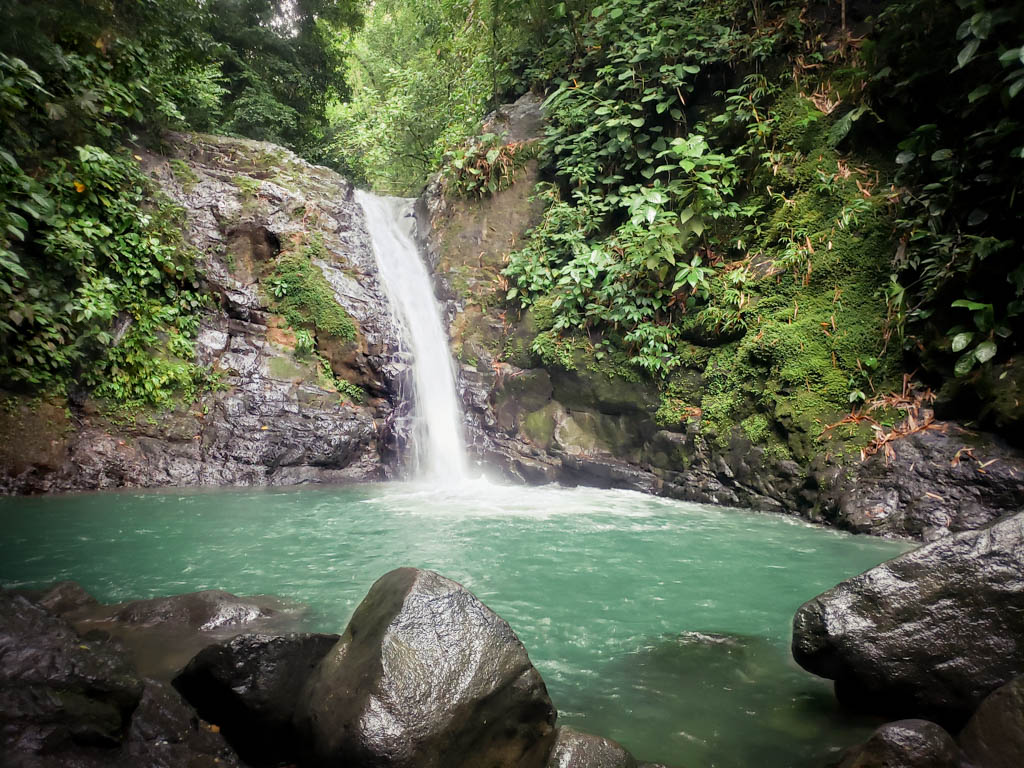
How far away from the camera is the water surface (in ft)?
8.68

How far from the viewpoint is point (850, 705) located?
104 inches

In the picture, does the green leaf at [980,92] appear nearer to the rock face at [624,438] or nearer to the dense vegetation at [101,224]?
the rock face at [624,438]

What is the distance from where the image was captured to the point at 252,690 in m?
2.42

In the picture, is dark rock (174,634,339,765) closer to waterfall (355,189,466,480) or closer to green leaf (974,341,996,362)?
green leaf (974,341,996,362)

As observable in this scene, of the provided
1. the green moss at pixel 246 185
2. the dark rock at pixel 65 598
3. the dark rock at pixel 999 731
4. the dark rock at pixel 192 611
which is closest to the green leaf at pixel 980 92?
the dark rock at pixel 999 731

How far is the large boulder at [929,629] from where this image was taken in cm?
241

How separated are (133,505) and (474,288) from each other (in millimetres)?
6357

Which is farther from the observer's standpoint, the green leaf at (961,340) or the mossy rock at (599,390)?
the mossy rock at (599,390)

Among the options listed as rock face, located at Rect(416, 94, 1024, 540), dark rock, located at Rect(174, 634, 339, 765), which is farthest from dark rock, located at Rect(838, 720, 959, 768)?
rock face, located at Rect(416, 94, 1024, 540)

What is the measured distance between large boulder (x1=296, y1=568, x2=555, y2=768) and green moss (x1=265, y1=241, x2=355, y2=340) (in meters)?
7.68

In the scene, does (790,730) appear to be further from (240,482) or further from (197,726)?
(240,482)

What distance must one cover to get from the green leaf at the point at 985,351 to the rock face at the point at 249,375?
292 inches

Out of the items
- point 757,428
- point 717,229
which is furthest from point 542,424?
point 717,229

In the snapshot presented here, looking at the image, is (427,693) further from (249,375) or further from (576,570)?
(249,375)
